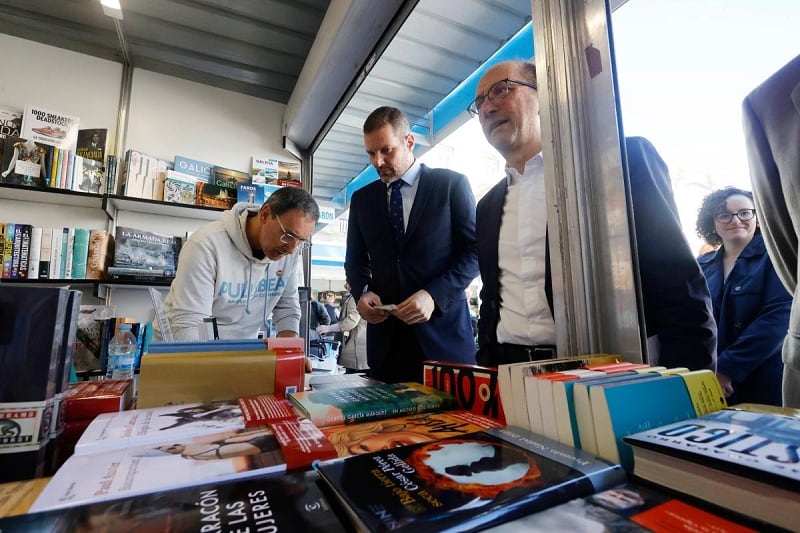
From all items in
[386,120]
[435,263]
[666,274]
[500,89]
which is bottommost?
[666,274]

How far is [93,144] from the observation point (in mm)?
2385

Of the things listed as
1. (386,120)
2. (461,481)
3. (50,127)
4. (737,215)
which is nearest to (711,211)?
(737,215)

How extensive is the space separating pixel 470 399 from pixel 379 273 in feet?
2.61

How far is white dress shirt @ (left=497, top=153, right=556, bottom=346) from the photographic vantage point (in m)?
0.94

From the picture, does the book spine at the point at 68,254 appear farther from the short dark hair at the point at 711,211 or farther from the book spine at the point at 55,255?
the short dark hair at the point at 711,211

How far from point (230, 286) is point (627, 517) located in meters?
1.70

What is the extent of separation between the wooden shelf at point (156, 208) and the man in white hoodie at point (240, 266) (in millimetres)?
897

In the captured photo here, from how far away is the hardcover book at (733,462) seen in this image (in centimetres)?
31

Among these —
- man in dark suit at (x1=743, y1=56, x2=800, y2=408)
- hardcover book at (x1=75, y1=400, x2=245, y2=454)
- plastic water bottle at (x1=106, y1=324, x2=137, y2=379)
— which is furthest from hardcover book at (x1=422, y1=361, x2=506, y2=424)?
plastic water bottle at (x1=106, y1=324, x2=137, y2=379)

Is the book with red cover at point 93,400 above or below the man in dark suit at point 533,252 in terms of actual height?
below

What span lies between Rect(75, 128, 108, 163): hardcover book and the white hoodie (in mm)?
1255

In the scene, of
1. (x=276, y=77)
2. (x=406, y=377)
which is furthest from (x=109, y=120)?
(x=406, y=377)

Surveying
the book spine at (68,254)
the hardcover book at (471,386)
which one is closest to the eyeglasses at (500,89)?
the hardcover book at (471,386)

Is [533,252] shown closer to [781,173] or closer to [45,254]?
[781,173]
